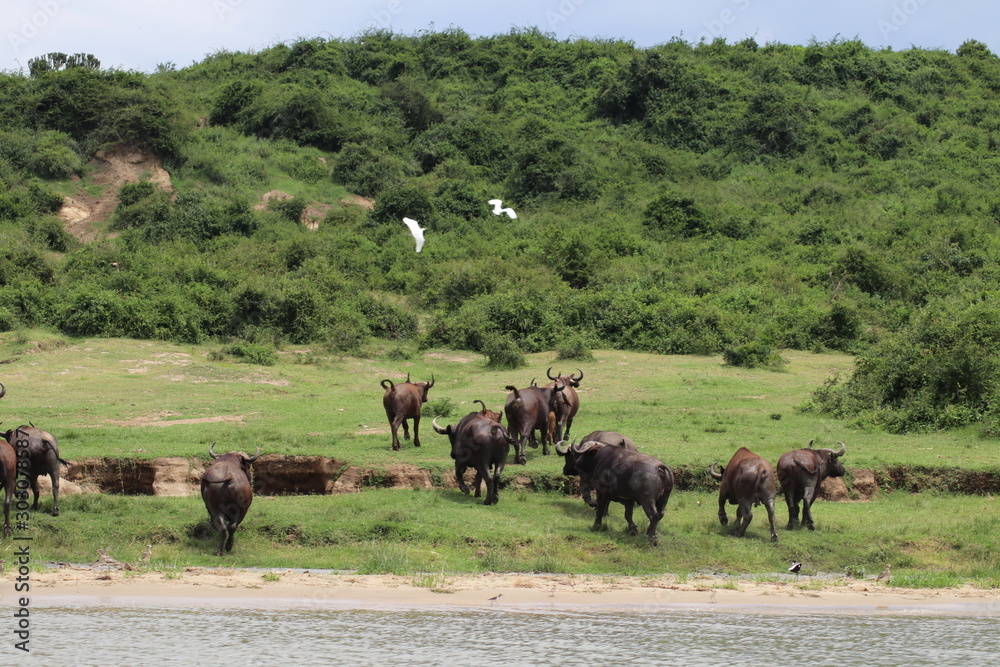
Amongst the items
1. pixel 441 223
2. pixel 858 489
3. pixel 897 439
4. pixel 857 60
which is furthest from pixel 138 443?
pixel 857 60

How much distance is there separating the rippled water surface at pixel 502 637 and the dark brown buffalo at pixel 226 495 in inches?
61.8

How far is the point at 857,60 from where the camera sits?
66.9 metres

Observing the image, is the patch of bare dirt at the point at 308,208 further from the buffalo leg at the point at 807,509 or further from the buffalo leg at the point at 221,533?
the buffalo leg at the point at 807,509

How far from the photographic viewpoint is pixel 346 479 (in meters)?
15.1

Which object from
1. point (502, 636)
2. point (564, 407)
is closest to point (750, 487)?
point (502, 636)

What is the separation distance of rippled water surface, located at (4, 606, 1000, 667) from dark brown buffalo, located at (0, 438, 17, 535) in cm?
227

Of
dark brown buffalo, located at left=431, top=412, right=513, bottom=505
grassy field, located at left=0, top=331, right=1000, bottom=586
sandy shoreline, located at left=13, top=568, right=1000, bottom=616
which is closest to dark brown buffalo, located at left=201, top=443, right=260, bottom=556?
grassy field, located at left=0, top=331, right=1000, bottom=586

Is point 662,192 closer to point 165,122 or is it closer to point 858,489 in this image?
point 165,122

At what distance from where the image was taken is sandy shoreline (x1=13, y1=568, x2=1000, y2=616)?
10492 millimetres

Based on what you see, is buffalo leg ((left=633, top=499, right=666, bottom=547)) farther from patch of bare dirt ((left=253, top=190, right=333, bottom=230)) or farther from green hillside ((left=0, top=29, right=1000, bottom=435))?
patch of bare dirt ((left=253, top=190, right=333, bottom=230))

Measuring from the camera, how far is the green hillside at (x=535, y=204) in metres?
31.6

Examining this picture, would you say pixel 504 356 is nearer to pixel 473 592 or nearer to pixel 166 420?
pixel 166 420

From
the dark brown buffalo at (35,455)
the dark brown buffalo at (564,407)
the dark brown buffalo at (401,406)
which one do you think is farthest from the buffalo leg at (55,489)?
the dark brown buffalo at (564,407)

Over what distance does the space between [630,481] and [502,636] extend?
3.08 metres
